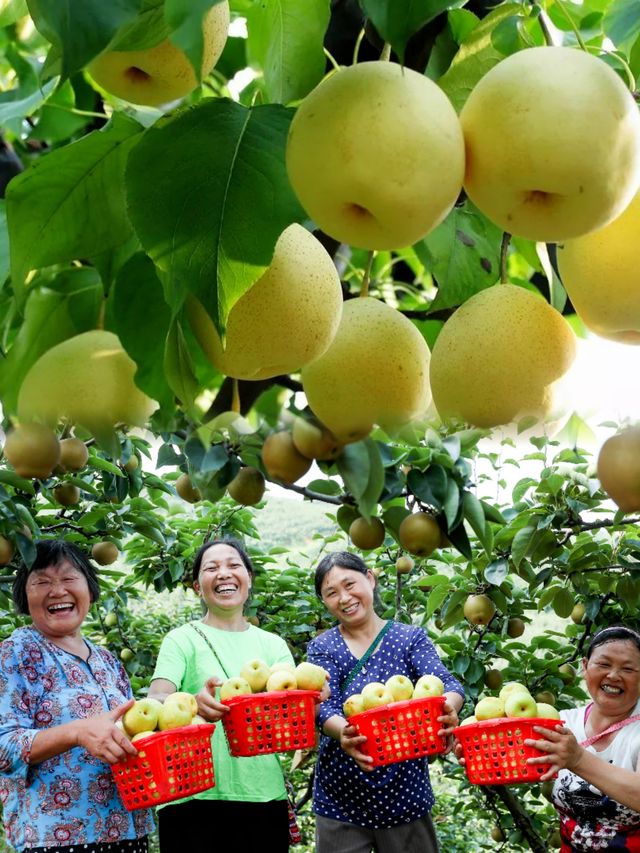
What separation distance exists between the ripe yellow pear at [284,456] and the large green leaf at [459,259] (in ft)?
0.57

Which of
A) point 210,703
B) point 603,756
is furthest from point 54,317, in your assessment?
point 603,756

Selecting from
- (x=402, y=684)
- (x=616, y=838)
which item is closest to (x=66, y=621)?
(x=402, y=684)

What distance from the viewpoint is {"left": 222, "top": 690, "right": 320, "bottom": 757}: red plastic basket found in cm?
292

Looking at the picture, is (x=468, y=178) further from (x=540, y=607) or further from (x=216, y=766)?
(x=540, y=607)

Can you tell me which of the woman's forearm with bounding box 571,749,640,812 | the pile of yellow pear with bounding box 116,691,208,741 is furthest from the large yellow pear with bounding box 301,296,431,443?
the woman's forearm with bounding box 571,749,640,812

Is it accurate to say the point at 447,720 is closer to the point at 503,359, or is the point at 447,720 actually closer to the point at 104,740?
the point at 104,740

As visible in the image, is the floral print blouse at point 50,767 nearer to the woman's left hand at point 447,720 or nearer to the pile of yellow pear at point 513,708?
the woman's left hand at point 447,720

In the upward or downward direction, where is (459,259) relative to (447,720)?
upward

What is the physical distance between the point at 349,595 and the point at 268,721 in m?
0.54

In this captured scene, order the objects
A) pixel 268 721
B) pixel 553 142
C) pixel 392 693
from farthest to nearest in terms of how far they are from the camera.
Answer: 1. pixel 392 693
2. pixel 268 721
3. pixel 553 142

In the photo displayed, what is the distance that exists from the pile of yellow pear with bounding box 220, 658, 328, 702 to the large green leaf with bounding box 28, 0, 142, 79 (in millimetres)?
2649

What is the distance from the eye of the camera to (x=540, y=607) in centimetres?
470

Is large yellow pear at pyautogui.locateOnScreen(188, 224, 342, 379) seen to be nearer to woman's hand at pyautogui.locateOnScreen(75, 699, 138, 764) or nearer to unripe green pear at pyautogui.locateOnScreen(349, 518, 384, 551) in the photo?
unripe green pear at pyautogui.locateOnScreen(349, 518, 384, 551)

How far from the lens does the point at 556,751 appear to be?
2.83 meters
